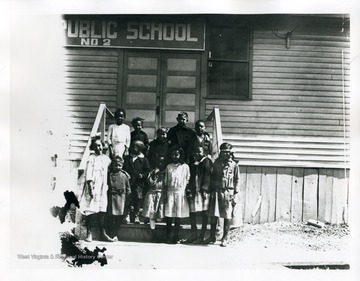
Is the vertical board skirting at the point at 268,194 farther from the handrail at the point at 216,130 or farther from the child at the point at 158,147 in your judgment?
the child at the point at 158,147

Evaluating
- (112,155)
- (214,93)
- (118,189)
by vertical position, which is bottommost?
(118,189)

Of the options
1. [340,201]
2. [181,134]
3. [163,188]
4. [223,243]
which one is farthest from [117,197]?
[340,201]

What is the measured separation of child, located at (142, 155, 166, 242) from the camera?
2.39 metres

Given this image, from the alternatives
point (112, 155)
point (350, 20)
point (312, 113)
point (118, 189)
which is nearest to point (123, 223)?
point (118, 189)

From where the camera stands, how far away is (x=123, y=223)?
2.40 m

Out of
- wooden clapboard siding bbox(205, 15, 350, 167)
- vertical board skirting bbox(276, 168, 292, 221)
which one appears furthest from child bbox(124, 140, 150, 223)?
vertical board skirting bbox(276, 168, 292, 221)

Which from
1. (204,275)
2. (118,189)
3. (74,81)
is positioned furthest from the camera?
(74,81)

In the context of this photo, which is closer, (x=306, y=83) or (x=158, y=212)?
(x=158, y=212)

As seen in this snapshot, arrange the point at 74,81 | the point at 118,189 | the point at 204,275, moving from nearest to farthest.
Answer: the point at 204,275 → the point at 118,189 → the point at 74,81

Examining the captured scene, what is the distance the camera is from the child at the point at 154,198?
2.39 m

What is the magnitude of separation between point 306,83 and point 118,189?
1229mm

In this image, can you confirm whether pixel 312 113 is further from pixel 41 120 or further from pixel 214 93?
pixel 41 120

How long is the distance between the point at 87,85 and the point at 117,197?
687 mm

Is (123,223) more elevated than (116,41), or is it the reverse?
(116,41)
